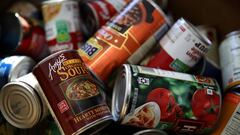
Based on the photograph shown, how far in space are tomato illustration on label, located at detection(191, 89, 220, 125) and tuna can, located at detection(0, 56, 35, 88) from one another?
0.52 metres

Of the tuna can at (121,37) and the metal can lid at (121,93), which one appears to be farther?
the tuna can at (121,37)

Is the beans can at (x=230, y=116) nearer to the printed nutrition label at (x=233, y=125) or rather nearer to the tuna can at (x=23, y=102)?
the printed nutrition label at (x=233, y=125)

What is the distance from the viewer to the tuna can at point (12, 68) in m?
1.12

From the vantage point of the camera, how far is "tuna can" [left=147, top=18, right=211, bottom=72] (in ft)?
3.79

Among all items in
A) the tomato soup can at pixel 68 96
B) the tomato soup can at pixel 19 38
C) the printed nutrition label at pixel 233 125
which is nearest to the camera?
the tomato soup can at pixel 68 96

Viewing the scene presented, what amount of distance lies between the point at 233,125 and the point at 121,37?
0.42 meters

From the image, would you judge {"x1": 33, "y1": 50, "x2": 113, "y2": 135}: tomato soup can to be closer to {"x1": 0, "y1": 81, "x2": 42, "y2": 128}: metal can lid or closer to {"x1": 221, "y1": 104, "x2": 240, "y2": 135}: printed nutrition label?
{"x1": 0, "y1": 81, "x2": 42, "y2": 128}: metal can lid

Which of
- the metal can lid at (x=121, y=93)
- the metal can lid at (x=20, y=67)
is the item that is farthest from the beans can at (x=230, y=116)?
the metal can lid at (x=20, y=67)

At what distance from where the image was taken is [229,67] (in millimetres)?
1195

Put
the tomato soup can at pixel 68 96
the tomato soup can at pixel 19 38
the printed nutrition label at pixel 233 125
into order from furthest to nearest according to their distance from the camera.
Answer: the tomato soup can at pixel 19 38, the printed nutrition label at pixel 233 125, the tomato soup can at pixel 68 96

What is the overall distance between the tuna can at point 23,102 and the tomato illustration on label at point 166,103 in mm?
313

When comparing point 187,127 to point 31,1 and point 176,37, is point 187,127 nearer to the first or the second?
point 176,37

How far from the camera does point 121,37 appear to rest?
119 cm

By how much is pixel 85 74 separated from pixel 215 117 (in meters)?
0.39
